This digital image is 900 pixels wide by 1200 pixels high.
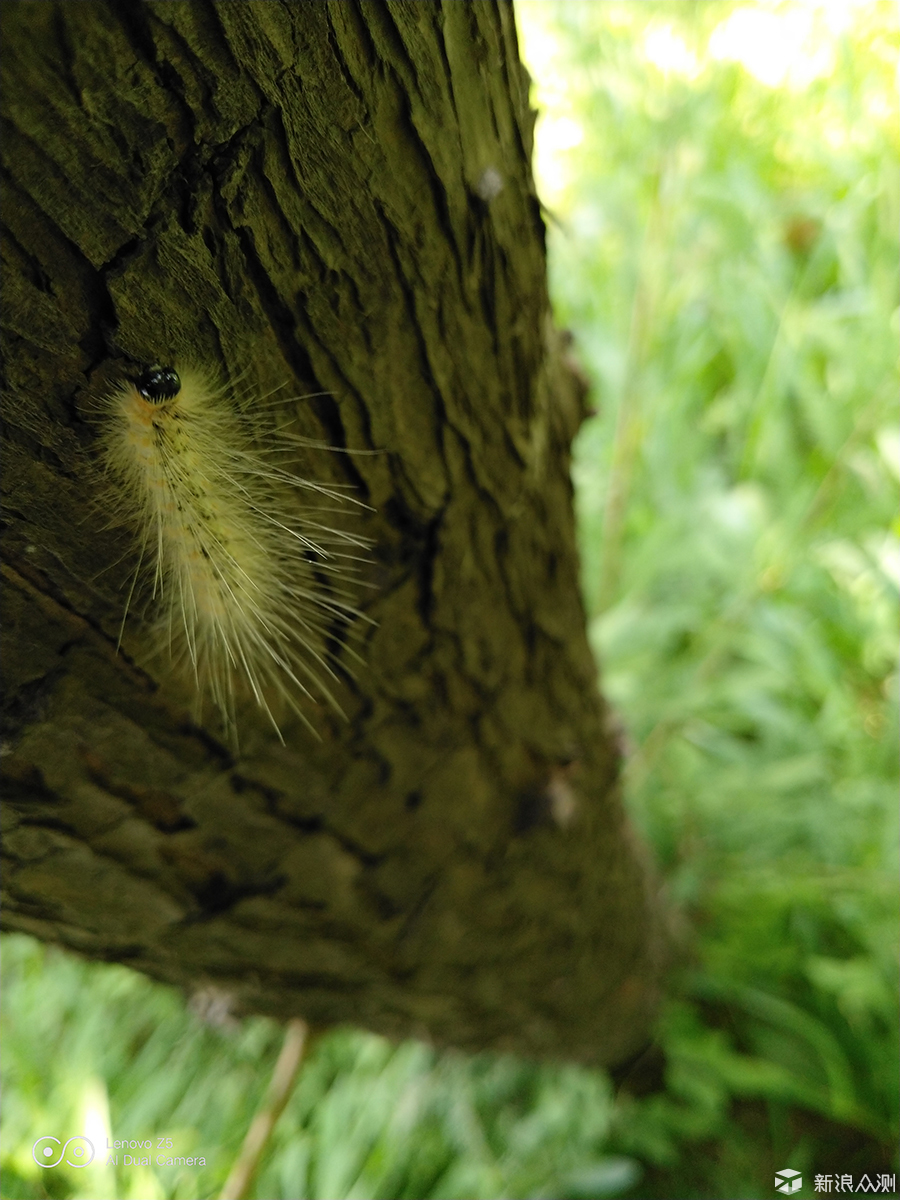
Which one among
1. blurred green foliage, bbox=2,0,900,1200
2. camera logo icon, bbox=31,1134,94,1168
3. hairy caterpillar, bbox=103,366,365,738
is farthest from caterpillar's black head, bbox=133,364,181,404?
camera logo icon, bbox=31,1134,94,1168

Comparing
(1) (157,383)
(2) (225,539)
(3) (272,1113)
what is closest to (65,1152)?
(3) (272,1113)

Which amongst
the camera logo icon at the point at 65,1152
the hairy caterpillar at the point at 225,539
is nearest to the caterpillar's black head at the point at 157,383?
the hairy caterpillar at the point at 225,539

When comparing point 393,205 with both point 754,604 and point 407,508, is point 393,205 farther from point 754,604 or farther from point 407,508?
point 754,604

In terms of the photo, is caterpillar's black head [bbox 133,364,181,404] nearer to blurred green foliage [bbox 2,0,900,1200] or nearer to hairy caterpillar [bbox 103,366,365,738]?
hairy caterpillar [bbox 103,366,365,738]

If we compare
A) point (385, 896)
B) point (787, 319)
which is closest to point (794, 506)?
point (787, 319)

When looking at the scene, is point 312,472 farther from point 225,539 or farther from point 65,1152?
point 65,1152

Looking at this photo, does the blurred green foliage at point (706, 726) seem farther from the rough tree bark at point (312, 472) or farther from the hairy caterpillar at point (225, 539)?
A: the hairy caterpillar at point (225, 539)
